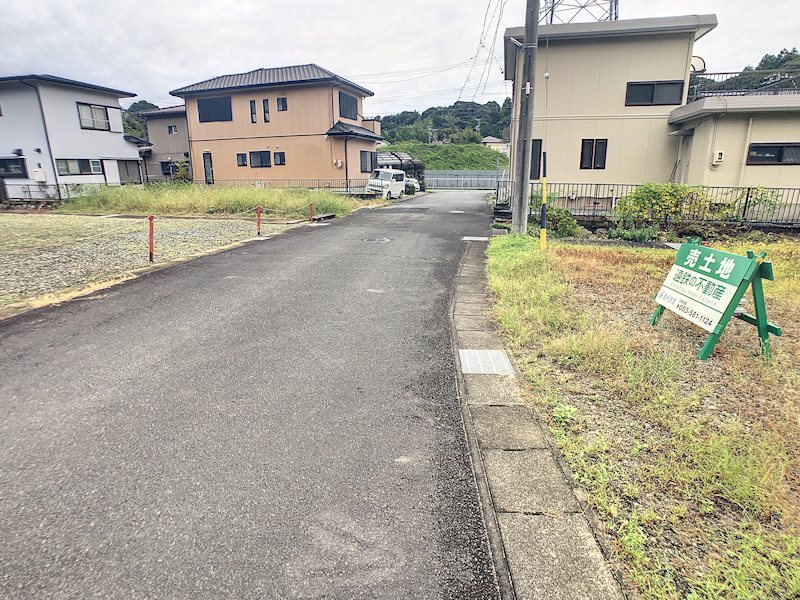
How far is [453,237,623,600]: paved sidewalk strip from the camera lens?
206cm

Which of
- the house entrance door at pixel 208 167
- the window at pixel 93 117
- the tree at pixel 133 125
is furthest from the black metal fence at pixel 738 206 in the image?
the tree at pixel 133 125

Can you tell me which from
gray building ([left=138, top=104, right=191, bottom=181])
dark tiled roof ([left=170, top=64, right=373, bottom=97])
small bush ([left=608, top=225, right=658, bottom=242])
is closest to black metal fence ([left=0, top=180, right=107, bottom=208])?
dark tiled roof ([left=170, top=64, right=373, bottom=97])

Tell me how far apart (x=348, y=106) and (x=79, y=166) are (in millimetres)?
15238

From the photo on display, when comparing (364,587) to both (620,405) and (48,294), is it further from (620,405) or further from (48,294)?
(48,294)

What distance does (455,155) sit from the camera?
2191 inches

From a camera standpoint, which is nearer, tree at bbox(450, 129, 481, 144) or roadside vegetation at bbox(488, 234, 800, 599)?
roadside vegetation at bbox(488, 234, 800, 599)

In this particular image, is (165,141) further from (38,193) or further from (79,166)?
(38,193)

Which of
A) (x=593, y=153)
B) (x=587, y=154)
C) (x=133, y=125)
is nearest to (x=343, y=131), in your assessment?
(x=587, y=154)

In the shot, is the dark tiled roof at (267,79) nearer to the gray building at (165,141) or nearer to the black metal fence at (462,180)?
the gray building at (165,141)

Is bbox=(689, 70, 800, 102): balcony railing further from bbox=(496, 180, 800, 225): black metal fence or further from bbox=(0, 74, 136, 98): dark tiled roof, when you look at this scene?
bbox=(0, 74, 136, 98): dark tiled roof

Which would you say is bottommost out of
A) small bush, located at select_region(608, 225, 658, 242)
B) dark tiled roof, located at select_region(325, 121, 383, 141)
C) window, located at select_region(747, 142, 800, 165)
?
small bush, located at select_region(608, 225, 658, 242)

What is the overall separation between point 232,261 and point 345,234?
15.0 feet

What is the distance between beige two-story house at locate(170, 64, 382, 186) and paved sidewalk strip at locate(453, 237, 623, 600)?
23.7 meters

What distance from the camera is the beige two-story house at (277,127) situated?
25672 mm
